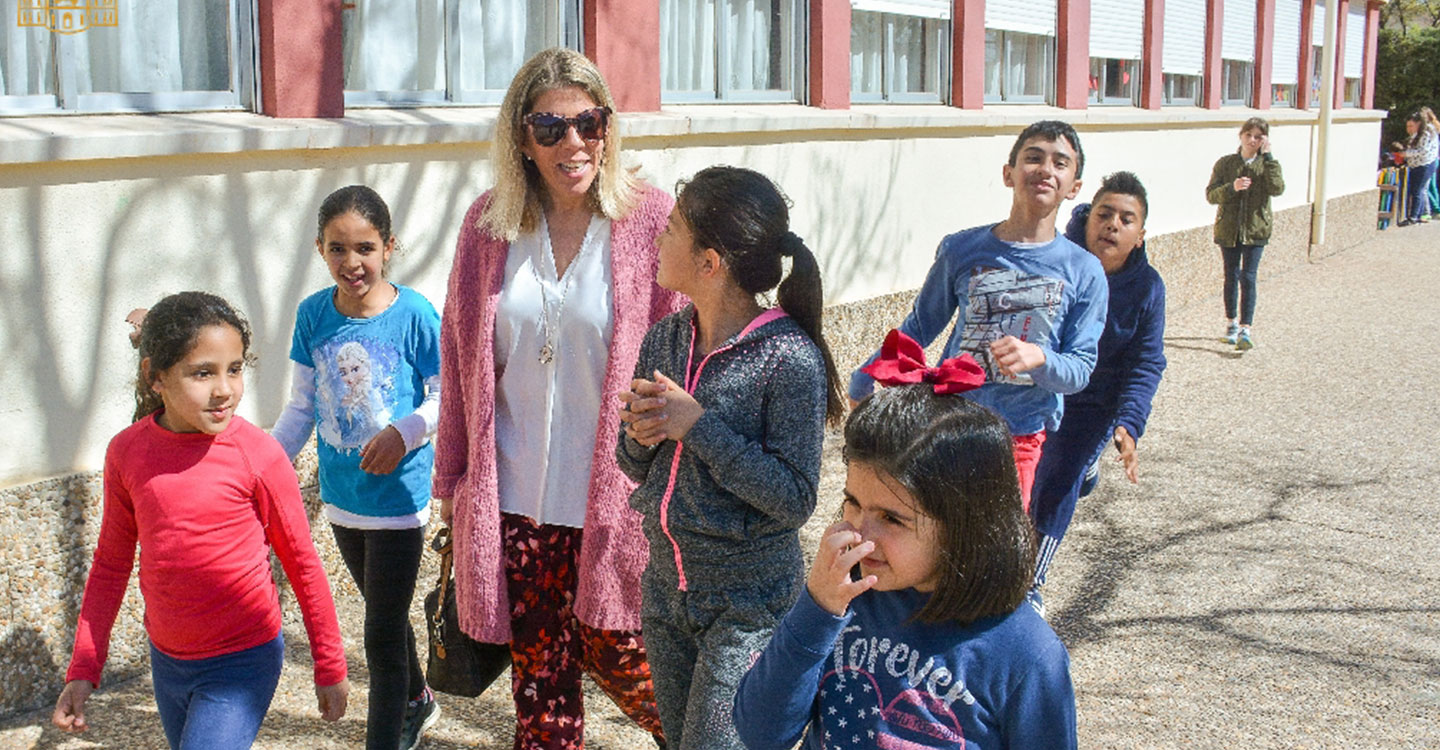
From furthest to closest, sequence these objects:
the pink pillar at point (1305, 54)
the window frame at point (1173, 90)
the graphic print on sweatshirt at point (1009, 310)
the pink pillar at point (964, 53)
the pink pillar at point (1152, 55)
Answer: the pink pillar at point (1305, 54), the window frame at point (1173, 90), the pink pillar at point (1152, 55), the pink pillar at point (964, 53), the graphic print on sweatshirt at point (1009, 310)

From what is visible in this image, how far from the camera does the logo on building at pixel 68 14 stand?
5.11 m

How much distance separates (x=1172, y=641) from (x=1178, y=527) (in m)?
1.75

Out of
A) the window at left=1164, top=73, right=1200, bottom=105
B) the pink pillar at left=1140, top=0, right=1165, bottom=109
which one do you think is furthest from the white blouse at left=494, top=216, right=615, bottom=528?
the window at left=1164, top=73, right=1200, bottom=105

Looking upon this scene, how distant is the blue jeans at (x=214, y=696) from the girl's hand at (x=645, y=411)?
0.97 metres

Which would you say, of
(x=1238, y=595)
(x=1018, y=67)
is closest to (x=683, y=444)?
(x=1238, y=595)

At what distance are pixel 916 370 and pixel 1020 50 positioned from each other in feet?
36.5

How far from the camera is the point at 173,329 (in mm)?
3158

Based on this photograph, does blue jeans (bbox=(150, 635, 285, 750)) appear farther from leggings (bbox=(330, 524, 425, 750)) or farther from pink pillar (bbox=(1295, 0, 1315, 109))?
pink pillar (bbox=(1295, 0, 1315, 109))

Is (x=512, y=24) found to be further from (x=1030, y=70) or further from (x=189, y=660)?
(x=1030, y=70)

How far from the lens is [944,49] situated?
11477 millimetres

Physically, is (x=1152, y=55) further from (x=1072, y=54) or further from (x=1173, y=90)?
(x=1072, y=54)

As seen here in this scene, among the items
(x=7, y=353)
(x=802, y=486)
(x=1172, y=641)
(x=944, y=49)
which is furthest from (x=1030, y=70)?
(x=802, y=486)

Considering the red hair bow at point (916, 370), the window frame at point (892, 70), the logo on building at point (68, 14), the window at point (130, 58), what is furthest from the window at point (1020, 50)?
the red hair bow at point (916, 370)

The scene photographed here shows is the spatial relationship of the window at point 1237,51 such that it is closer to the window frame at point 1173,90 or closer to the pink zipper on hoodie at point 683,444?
the window frame at point 1173,90
